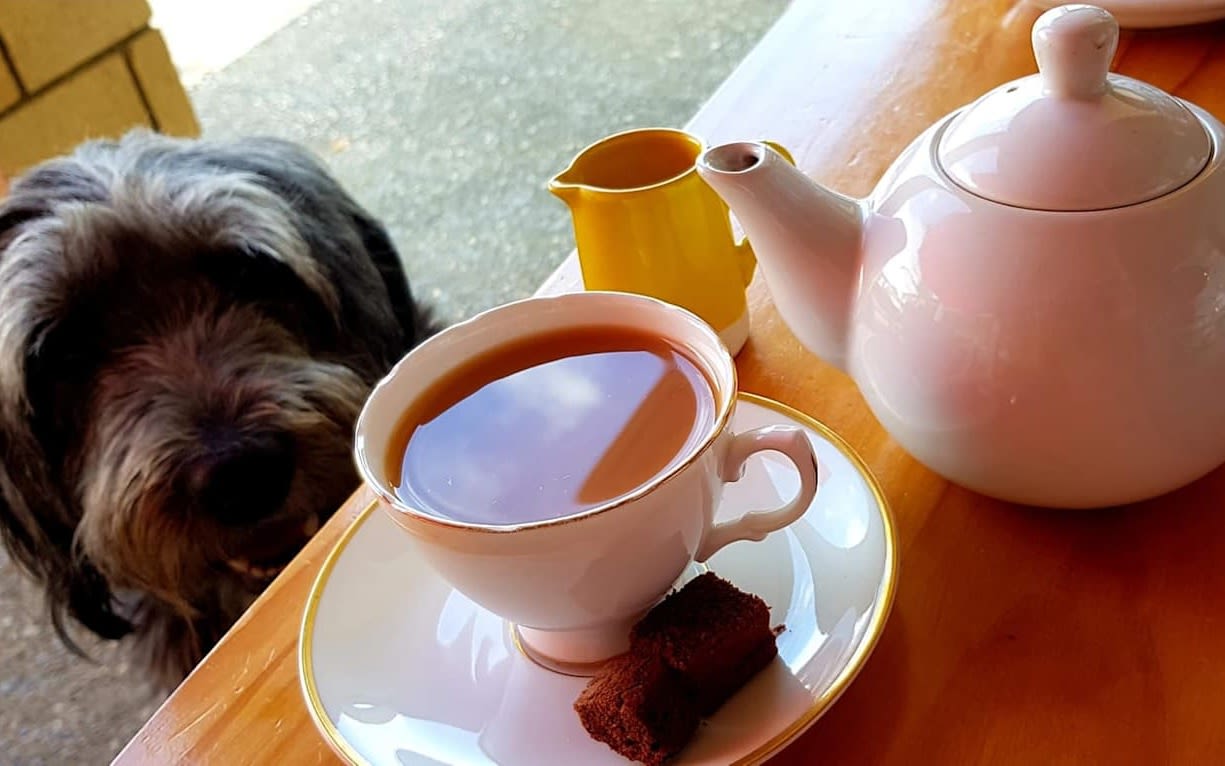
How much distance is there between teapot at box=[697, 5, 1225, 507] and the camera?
1.64 feet

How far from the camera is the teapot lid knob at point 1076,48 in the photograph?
0.50 m

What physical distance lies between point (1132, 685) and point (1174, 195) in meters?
0.22

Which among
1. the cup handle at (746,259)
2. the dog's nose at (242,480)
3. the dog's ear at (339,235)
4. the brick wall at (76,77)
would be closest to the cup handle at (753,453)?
the cup handle at (746,259)

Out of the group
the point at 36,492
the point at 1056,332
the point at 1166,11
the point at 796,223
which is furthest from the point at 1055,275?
the point at 36,492

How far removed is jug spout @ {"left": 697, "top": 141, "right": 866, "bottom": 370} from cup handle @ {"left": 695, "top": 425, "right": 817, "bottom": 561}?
0.09 meters

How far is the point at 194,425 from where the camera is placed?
1.08 meters

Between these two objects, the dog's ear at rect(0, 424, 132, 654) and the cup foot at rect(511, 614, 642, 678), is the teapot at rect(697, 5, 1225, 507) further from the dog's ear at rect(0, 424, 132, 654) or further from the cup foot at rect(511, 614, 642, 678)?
the dog's ear at rect(0, 424, 132, 654)

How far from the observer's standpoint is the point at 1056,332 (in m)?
0.50

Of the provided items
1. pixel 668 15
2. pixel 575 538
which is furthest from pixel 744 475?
pixel 668 15

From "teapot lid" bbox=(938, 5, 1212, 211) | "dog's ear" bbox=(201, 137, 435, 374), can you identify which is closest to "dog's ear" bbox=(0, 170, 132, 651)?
"dog's ear" bbox=(201, 137, 435, 374)

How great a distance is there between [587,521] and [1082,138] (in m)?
0.28

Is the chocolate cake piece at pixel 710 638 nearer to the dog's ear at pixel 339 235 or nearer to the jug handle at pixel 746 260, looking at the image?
the jug handle at pixel 746 260

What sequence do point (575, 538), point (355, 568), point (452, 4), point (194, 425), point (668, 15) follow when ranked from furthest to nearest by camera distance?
point (452, 4) < point (668, 15) < point (194, 425) < point (355, 568) < point (575, 538)

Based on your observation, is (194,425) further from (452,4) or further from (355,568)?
(452,4)
